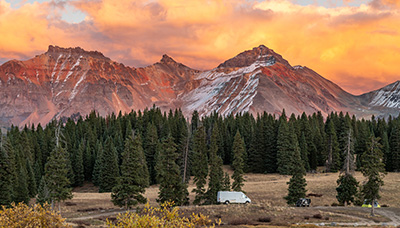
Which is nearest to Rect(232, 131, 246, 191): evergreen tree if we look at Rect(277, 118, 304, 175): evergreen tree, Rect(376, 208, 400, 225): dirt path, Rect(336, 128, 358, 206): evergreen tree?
Rect(336, 128, 358, 206): evergreen tree

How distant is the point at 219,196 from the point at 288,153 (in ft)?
149

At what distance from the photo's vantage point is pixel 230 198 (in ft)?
213

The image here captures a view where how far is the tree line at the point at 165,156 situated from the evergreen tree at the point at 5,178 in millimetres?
153

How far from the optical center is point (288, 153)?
105 meters

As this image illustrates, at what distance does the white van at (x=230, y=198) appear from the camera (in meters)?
64.5

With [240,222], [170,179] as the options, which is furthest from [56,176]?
[240,222]

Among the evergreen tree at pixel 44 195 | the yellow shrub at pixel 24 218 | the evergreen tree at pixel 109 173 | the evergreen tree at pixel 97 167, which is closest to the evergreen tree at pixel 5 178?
the evergreen tree at pixel 44 195

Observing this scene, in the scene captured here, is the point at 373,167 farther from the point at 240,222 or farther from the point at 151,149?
the point at 151,149

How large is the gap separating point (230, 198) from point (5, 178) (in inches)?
1533

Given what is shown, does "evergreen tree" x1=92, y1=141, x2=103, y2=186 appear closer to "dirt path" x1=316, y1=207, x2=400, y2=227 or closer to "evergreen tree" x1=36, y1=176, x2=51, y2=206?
"evergreen tree" x1=36, y1=176, x2=51, y2=206

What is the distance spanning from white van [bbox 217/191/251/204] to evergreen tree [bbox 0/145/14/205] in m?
35.8

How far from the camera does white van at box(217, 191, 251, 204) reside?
2539 inches

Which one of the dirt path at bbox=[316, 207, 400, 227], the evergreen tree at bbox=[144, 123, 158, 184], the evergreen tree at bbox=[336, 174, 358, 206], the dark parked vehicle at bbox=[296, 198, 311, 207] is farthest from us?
the evergreen tree at bbox=[144, 123, 158, 184]

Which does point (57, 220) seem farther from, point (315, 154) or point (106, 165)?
point (315, 154)
